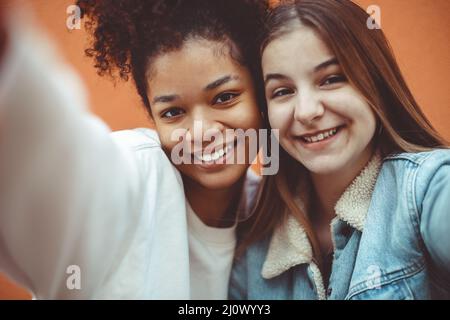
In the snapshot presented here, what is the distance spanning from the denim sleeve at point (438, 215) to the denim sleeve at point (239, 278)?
32 cm

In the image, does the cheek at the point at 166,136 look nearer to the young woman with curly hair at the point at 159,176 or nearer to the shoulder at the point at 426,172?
the young woman with curly hair at the point at 159,176

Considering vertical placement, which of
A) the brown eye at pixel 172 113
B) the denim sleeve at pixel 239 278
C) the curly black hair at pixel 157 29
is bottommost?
the denim sleeve at pixel 239 278

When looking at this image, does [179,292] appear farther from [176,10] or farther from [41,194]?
[176,10]

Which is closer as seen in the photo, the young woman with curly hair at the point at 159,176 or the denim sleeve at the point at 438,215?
the young woman with curly hair at the point at 159,176

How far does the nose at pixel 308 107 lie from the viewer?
745mm

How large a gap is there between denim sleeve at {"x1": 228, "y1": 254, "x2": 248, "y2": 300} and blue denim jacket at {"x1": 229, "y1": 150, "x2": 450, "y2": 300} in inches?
0.9

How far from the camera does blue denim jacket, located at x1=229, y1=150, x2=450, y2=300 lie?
0.72 meters

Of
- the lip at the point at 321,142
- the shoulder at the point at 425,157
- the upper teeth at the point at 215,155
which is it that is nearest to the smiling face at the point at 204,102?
the upper teeth at the point at 215,155

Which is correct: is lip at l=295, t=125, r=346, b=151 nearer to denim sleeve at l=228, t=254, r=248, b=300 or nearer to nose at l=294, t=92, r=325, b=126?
nose at l=294, t=92, r=325, b=126

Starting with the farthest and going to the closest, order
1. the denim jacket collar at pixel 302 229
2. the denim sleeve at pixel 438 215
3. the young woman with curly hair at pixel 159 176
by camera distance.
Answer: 1. the denim jacket collar at pixel 302 229
2. the denim sleeve at pixel 438 215
3. the young woman with curly hair at pixel 159 176

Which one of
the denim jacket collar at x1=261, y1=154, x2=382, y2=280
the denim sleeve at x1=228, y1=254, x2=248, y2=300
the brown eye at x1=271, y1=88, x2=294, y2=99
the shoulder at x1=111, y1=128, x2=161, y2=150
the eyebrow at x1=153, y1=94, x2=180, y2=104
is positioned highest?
the eyebrow at x1=153, y1=94, x2=180, y2=104

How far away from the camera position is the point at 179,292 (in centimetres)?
75

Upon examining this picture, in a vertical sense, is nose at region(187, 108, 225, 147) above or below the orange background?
below

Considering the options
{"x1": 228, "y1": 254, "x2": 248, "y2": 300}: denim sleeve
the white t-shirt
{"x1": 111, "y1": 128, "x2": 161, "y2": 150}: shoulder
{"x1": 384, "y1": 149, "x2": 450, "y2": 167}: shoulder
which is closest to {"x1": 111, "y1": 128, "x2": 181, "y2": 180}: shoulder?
{"x1": 111, "y1": 128, "x2": 161, "y2": 150}: shoulder
